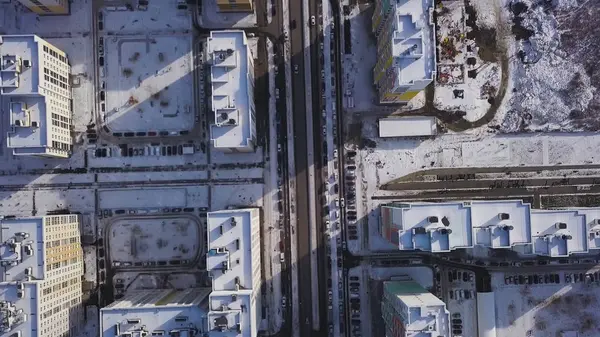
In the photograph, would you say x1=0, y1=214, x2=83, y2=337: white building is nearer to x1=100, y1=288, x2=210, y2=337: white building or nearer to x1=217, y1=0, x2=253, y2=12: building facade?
x1=100, y1=288, x2=210, y2=337: white building

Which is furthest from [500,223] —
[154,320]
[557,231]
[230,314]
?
[154,320]

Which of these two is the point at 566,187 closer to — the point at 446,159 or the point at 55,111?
the point at 446,159

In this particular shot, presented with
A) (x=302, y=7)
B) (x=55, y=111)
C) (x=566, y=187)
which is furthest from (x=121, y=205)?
(x=566, y=187)

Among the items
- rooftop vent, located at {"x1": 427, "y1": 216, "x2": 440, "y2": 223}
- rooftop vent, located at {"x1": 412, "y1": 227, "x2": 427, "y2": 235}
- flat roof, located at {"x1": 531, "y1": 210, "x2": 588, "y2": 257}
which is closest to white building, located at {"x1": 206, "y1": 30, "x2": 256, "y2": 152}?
rooftop vent, located at {"x1": 412, "y1": 227, "x2": 427, "y2": 235}

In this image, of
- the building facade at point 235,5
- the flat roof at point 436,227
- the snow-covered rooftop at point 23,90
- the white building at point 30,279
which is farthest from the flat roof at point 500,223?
the snow-covered rooftop at point 23,90

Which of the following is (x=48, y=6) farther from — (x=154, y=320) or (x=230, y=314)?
(x=230, y=314)
